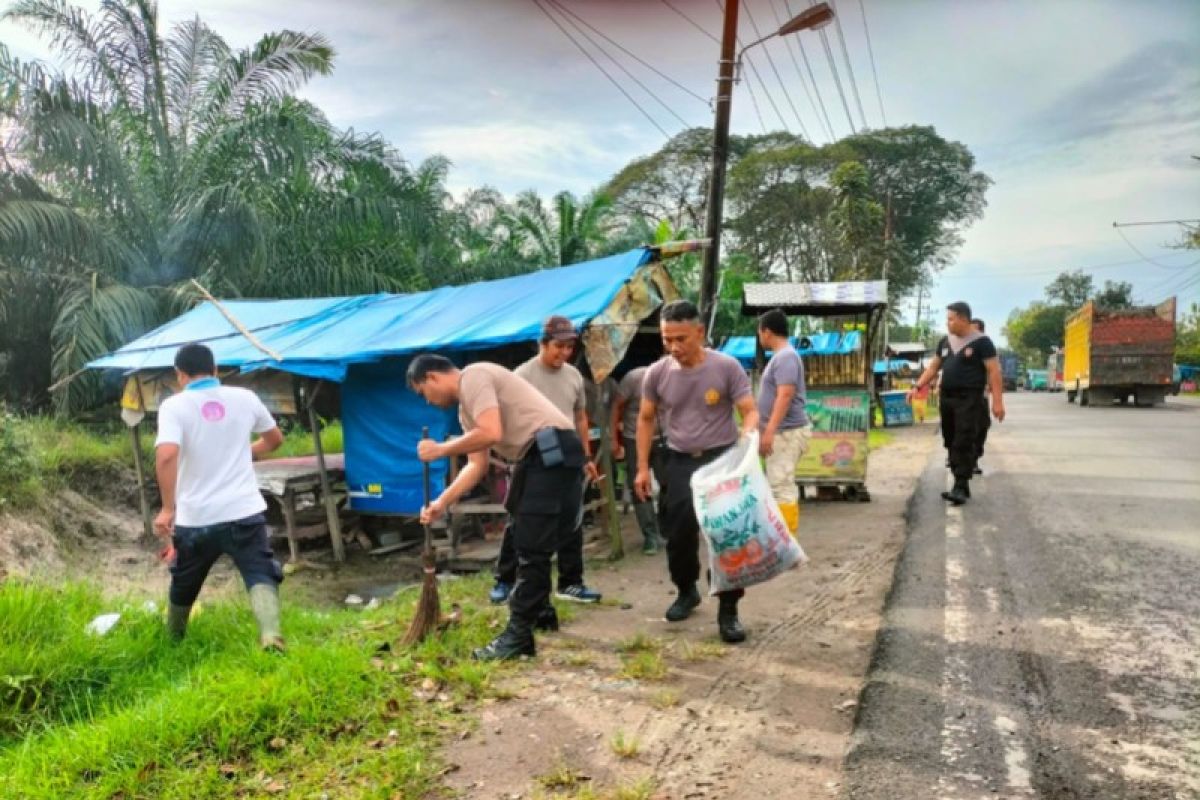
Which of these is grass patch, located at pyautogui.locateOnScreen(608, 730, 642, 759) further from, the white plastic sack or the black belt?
the black belt

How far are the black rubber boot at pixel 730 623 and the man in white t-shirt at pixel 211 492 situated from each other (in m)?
2.35

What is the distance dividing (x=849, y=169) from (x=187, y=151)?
23395 millimetres

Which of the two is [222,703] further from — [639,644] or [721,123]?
[721,123]

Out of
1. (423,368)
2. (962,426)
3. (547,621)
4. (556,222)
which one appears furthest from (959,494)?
(556,222)

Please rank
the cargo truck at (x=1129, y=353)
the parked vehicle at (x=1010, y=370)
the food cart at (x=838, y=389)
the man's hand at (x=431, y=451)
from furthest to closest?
1. the parked vehicle at (x=1010, y=370)
2. the cargo truck at (x=1129, y=353)
3. the food cart at (x=838, y=389)
4. the man's hand at (x=431, y=451)

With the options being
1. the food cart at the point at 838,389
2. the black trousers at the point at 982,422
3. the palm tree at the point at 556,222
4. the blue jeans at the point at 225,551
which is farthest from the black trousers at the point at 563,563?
the palm tree at the point at 556,222

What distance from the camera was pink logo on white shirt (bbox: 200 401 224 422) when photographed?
4383 millimetres

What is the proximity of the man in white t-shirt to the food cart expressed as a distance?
5.66 m

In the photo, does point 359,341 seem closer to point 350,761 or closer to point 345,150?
point 350,761

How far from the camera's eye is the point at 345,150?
16.5m

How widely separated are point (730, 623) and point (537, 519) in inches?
46.5

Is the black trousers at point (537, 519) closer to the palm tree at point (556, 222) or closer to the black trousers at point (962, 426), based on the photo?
the black trousers at point (962, 426)

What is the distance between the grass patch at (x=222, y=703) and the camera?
3100 mm

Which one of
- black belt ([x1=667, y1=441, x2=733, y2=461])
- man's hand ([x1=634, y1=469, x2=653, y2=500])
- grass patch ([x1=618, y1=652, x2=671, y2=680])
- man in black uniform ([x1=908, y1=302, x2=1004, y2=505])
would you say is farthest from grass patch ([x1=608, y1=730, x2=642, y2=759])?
man in black uniform ([x1=908, y1=302, x2=1004, y2=505])
